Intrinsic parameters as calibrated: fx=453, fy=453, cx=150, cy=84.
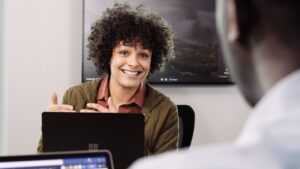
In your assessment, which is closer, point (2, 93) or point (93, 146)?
point (93, 146)

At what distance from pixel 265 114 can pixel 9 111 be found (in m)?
2.19

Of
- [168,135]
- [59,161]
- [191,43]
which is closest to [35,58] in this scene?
[191,43]

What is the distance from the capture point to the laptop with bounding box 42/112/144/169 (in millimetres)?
1152

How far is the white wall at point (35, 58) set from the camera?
236cm

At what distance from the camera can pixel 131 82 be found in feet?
5.79

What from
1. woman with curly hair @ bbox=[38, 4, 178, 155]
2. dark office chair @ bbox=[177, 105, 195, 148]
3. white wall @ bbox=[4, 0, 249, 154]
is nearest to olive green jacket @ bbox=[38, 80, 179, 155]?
woman with curly hair @ bbox=[38, 4, 178, 155]

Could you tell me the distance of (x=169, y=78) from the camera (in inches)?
102

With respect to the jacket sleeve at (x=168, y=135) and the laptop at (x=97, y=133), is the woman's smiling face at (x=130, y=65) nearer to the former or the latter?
the jacket sleeve at (x=168, y=135)

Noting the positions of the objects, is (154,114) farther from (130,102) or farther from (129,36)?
(129,36)

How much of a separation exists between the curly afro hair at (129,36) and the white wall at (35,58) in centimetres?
50

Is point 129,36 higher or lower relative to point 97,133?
higher

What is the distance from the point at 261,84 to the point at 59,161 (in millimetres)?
548

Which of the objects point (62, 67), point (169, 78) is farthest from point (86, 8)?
point (169, 78)

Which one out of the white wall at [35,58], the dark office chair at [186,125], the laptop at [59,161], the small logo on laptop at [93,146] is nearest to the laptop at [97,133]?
the small logo on laptop at [93,146]
